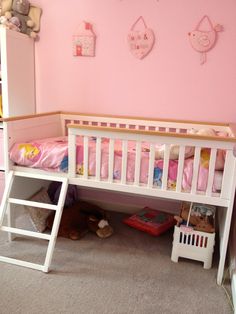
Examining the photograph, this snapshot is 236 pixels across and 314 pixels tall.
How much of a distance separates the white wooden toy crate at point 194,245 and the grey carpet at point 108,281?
60 millimetres

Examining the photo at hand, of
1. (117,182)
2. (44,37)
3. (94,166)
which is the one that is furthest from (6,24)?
(117,182)

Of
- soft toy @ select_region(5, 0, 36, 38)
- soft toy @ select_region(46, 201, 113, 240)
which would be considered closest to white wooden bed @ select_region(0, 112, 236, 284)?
soft toy @ select_region(46, 201, 113, 240)

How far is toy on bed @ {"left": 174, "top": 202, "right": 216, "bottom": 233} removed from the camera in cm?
192

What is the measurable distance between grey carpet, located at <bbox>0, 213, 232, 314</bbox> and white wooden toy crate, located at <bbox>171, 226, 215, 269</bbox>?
0.20ft

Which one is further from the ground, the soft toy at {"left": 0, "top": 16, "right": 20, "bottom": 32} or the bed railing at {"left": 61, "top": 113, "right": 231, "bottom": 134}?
the soft toy at {"left": 0, "top": 16, "right": 20, "bottom": 32}

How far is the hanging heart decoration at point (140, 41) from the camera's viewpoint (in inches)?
93.0

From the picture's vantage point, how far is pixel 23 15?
254 cm

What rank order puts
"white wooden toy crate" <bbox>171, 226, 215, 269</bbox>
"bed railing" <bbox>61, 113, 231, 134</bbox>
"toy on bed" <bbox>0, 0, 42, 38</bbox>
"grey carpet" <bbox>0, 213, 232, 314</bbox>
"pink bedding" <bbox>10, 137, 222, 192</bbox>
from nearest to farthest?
"grey carpet" <bbox>0, 213, 232, 314</bbox>, "pink bedding" <bbox>10, 137, 222, 192</bbox>, "white wooden toy crate" <bbox>171, 226, 215, 269</bbox>, "bed railing" <bbox>61, 113, 231, 134</bbox>, "toy on bed" <bbox>0, 0, 42, 38</bbox>

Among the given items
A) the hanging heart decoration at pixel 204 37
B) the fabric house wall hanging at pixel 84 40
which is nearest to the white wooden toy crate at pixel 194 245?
the hanging heart decoration at pixel 204 37

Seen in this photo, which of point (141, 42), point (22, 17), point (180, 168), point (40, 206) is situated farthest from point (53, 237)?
point (22, 17)

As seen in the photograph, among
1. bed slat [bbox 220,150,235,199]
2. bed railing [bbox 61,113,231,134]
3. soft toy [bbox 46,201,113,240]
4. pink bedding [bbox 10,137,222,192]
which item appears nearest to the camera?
bed slat [bbox 220,150,235,199]

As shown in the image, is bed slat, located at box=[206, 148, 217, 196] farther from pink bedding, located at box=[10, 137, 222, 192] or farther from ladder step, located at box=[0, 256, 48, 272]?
ladder step, located at box=[0, 256, 48, 272]

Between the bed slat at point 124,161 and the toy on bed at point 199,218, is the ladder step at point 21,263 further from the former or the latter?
the toy on bed at point 199,218

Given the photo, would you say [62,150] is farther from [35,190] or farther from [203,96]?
Answer: [203,96]
